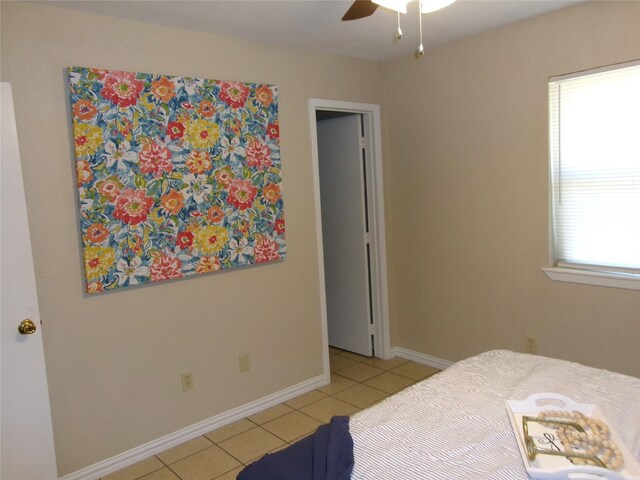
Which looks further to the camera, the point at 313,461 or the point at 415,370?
the point at 415,370

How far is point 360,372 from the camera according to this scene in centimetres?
389

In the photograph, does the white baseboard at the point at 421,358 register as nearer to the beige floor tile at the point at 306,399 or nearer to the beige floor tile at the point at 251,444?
the beige floor tile at the point at 306,399

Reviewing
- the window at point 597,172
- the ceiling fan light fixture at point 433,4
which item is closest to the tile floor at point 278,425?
the window at point 597,172

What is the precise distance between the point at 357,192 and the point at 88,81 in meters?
2.18

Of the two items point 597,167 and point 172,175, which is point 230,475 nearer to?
point 172,175

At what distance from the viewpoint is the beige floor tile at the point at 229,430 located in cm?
297

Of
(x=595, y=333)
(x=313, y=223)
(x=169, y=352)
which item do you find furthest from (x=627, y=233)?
(x=169, y=352)

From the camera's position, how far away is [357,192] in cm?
404

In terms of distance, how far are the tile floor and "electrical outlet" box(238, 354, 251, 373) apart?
1.03 feet

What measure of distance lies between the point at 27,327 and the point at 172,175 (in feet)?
3.45

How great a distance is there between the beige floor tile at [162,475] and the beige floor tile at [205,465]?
1.0 inches

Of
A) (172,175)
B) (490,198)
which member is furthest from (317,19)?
(490,198)

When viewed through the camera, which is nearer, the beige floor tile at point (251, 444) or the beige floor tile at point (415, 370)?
the beige floor tile at point (251, 444)

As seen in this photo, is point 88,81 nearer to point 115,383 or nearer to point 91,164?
point 91,164
